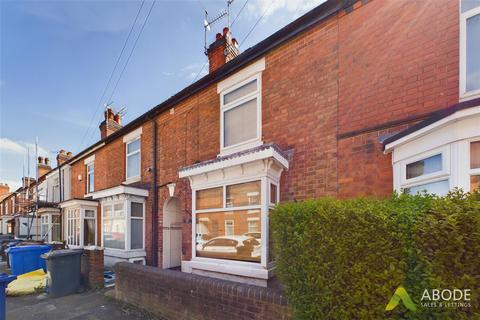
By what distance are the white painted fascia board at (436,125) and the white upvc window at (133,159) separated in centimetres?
893

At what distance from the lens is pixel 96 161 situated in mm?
12906

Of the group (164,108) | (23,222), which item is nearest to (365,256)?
(164,108)

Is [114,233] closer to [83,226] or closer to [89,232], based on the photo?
[83,226]

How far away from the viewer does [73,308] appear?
18.3 ft

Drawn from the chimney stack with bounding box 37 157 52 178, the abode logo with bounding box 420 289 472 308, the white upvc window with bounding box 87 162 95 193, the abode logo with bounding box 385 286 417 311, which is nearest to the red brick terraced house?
the abode logo with bounding box 420 289 472 308

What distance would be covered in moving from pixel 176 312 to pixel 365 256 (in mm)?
3787

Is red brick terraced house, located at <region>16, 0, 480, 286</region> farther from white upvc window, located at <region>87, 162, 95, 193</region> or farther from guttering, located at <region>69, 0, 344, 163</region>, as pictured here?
white upvc window, located at <region>87, 162, 95, 193</region>

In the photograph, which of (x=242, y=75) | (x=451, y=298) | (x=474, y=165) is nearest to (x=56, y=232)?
(x=242, y=75)

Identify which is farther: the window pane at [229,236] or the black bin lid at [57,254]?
the black bin lid at [57,254]

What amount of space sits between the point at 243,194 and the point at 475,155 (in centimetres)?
368

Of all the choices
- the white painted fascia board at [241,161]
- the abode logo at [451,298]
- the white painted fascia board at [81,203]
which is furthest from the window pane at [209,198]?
the white painted fascia board at [81,203]

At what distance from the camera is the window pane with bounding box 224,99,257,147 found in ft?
20.6

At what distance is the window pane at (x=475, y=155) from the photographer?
2.92m

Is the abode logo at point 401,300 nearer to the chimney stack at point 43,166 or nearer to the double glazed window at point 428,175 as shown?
the double glazed window at point 428,175
